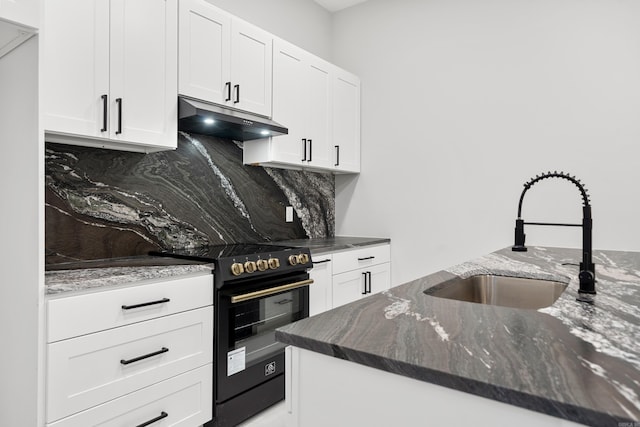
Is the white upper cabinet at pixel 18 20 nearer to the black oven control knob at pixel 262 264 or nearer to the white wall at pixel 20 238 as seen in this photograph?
the white wall at pixel 20 238

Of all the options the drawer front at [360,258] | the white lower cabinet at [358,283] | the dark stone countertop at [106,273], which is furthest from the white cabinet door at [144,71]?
the white lower cabinet at [358,283]

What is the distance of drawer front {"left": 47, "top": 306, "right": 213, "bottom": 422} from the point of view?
4.95 ft

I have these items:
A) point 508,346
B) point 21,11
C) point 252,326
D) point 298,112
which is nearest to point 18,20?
point 21,11

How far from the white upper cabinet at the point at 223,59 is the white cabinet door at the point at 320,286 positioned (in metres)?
1.14

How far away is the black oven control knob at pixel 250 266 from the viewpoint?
7.09ft

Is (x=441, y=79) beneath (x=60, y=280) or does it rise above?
above

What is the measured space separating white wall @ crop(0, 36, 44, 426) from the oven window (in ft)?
2.94

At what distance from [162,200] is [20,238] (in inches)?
40.2

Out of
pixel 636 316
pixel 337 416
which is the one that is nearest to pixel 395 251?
pixel 636 316

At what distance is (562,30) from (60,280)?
3.49m

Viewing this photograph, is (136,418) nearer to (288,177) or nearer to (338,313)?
(338,313)

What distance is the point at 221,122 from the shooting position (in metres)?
2.47

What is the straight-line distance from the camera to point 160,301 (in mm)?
1812

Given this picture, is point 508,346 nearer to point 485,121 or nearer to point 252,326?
point 252,326
